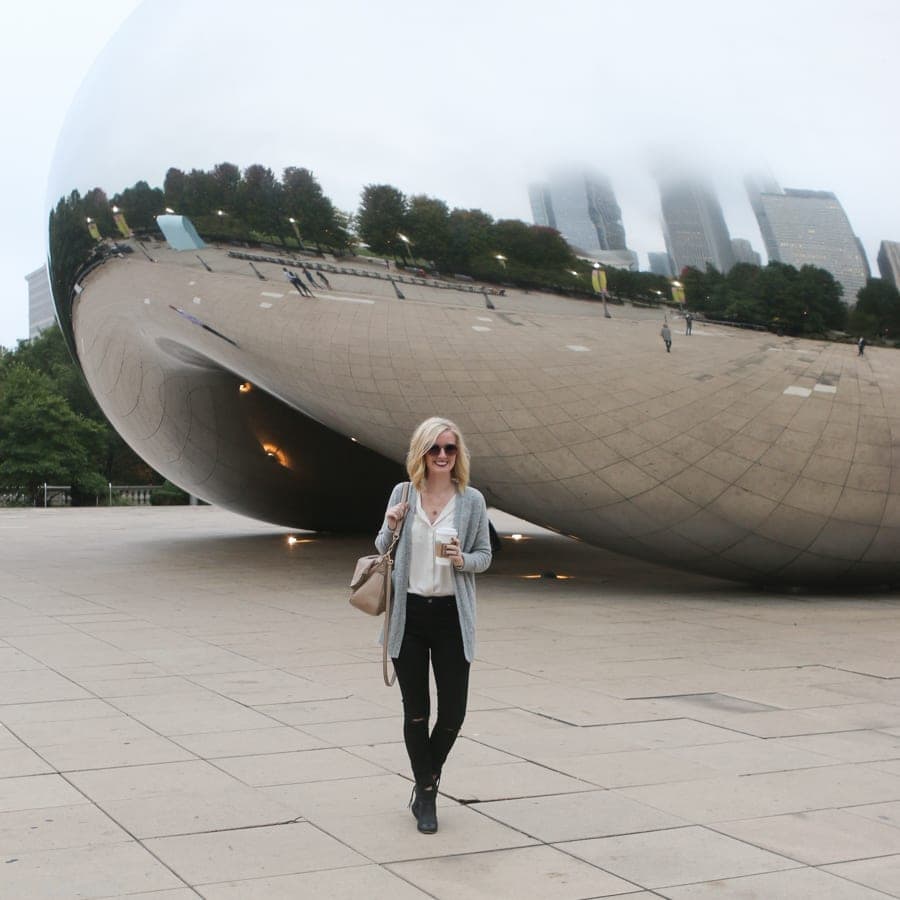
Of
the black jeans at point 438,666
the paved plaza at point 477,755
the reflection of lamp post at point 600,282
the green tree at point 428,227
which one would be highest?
the green tree at point 428,227

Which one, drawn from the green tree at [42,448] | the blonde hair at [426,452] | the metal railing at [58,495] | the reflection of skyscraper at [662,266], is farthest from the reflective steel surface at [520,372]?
the green tree at [42,448]

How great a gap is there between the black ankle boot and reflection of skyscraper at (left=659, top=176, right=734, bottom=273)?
229 inches

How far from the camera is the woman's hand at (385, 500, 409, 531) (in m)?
4.32

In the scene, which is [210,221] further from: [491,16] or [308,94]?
[491,16]

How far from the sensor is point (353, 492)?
→ 15.5 metres

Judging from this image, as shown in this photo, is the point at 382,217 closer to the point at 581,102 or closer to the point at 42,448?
the point at 581,102

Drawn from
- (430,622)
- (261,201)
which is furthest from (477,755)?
(261,201)

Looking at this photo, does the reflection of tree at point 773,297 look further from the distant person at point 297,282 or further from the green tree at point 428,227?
the distant person at point 297,282

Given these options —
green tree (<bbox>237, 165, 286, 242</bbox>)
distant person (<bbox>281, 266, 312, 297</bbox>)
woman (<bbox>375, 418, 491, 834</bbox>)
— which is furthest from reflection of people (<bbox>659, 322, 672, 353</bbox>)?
woman (<bbox>375, 418, 491, 834</bbox>)

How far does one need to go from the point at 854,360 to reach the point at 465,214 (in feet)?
9.72

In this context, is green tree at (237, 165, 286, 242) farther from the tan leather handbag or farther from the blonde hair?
the tan leather handbag

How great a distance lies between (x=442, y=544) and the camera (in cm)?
427

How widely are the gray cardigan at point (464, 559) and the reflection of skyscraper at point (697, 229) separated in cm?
521

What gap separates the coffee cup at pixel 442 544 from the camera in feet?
14.0
